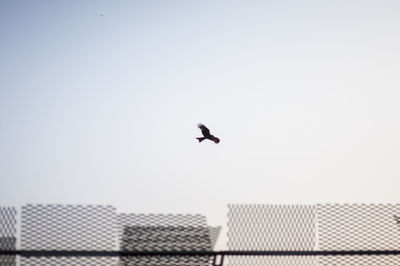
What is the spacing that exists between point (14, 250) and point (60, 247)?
781mm

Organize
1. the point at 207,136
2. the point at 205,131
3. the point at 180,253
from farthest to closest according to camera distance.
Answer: the point at 207,136, the point at 205,131, the point at 180,253

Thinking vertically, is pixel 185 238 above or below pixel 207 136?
below

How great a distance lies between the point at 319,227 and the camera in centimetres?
568

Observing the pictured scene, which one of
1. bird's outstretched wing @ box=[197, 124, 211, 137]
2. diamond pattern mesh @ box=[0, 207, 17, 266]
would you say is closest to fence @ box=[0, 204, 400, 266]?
diamond pattern mesh @ box=[0, 207, 17, 266]

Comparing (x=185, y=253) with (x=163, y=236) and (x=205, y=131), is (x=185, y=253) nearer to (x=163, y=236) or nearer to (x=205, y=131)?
(x=163, y=236)

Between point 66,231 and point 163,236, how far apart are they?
174cm

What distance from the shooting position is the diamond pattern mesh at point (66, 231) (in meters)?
5.38

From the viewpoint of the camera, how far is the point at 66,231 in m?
5.44

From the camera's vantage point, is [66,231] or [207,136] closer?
[66,231]

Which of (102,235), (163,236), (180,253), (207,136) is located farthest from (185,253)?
(207,136)

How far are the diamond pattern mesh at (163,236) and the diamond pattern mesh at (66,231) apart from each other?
28 cm

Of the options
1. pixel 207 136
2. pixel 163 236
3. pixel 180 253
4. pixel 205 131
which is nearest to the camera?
pixel 180 253

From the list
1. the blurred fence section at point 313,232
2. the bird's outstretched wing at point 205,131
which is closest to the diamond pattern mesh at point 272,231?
the blurred fence section at point 313,232

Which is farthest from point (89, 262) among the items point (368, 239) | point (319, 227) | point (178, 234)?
point (368, 239)
